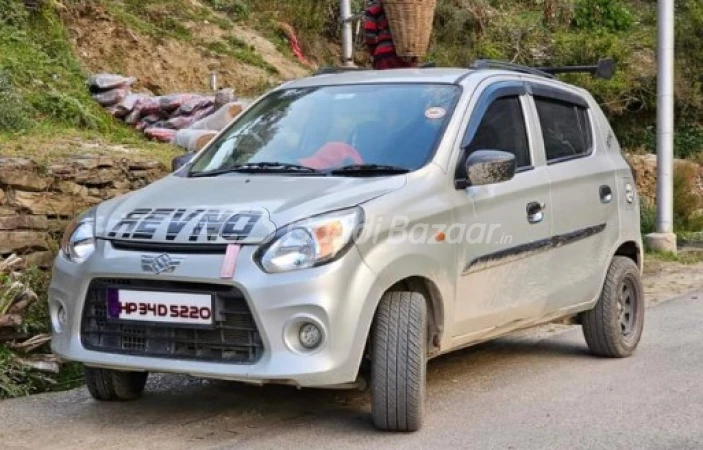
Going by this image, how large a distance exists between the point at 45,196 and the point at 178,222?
9.70ft

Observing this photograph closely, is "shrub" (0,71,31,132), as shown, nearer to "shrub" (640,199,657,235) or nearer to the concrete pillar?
the concrete pillar

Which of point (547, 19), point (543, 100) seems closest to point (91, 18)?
point (543, 100)

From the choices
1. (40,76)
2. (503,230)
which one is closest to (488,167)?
(503,230)

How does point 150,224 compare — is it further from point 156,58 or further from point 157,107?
point 156,58

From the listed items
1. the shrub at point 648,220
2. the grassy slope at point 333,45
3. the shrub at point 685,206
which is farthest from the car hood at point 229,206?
the shrub at point 685,206

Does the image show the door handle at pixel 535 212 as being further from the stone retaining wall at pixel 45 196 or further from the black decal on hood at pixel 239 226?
the stone retaining wall at pixel 45 196

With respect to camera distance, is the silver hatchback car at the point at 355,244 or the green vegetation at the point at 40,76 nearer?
the silver hatchback car at the point at 355,244

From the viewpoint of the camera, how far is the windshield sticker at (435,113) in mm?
6273

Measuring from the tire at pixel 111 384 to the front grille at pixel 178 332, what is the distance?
2.12 ft

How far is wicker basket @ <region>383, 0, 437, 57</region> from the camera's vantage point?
10.7m

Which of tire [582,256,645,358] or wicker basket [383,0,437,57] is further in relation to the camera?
wicker basket [383,0,437,57]

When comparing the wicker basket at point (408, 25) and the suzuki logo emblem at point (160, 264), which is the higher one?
the wicker basket at point (408, 25)

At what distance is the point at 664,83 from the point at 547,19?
10.7 metres

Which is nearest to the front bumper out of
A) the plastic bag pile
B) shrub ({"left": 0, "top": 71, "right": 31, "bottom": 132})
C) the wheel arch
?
the wheel arch
